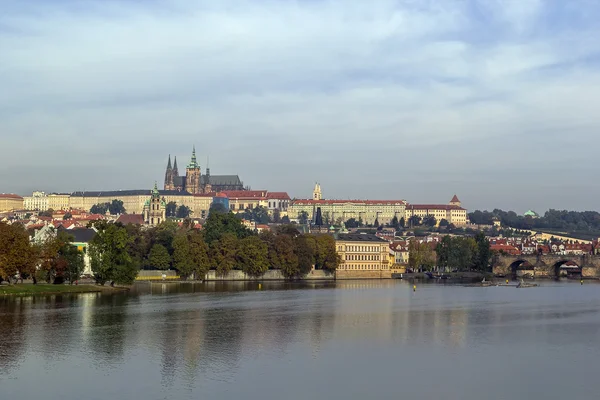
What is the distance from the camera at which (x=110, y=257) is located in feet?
227

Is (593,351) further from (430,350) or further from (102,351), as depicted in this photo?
(102,351)

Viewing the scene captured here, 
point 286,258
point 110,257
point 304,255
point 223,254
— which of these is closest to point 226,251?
point 223,254

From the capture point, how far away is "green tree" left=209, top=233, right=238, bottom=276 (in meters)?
90.8

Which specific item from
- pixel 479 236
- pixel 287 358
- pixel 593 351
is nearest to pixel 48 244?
pixel 287 358

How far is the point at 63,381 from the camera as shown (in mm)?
31734

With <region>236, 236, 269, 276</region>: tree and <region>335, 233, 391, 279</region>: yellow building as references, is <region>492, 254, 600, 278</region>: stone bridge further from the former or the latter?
<region>236, 236, 269, 276</region>: tree

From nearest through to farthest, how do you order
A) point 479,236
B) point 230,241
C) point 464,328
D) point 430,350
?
point 430,350
point 464,328
point 230,241
point 479,236

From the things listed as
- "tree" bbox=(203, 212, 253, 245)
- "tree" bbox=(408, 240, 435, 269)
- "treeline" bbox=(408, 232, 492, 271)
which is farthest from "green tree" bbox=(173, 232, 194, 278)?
"treeline" bbox=(408, 232, 492, 271)

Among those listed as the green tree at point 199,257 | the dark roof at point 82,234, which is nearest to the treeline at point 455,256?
the green tree at point 199,257

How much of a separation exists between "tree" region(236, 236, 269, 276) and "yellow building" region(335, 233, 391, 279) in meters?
16.9

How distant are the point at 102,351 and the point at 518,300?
128 feet

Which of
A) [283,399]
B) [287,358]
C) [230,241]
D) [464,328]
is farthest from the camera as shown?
[230,241]

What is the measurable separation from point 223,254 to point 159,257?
250 inches

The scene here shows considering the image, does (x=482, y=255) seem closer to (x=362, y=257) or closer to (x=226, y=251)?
(x=362, y=257)
